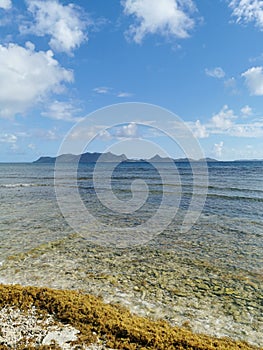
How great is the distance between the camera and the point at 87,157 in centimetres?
17438

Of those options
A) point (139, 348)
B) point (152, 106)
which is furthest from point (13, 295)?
point (152, 106)

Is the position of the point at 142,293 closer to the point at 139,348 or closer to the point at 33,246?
the point at 139,348

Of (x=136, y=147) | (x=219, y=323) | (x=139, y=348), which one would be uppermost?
(x=136, y=147)

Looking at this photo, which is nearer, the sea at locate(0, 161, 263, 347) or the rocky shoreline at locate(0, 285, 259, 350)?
the rocky shoreline at locate(0, 285, 259, 350)

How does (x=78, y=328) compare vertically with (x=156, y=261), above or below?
above

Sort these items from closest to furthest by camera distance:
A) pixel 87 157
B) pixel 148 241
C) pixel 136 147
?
pixel 148 241, pixel 136 147, pixel 87 157

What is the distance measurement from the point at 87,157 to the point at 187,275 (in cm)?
16889

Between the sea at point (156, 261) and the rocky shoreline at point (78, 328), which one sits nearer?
the rocky shoreline at point (78, 328)

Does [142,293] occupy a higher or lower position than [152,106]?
lower

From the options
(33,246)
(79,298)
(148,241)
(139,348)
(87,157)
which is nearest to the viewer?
(139,348)

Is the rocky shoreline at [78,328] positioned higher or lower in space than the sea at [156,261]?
higher

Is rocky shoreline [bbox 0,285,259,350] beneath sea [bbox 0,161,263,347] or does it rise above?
above

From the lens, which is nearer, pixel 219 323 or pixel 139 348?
pixel 139 348

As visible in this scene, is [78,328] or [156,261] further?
[156,261]
